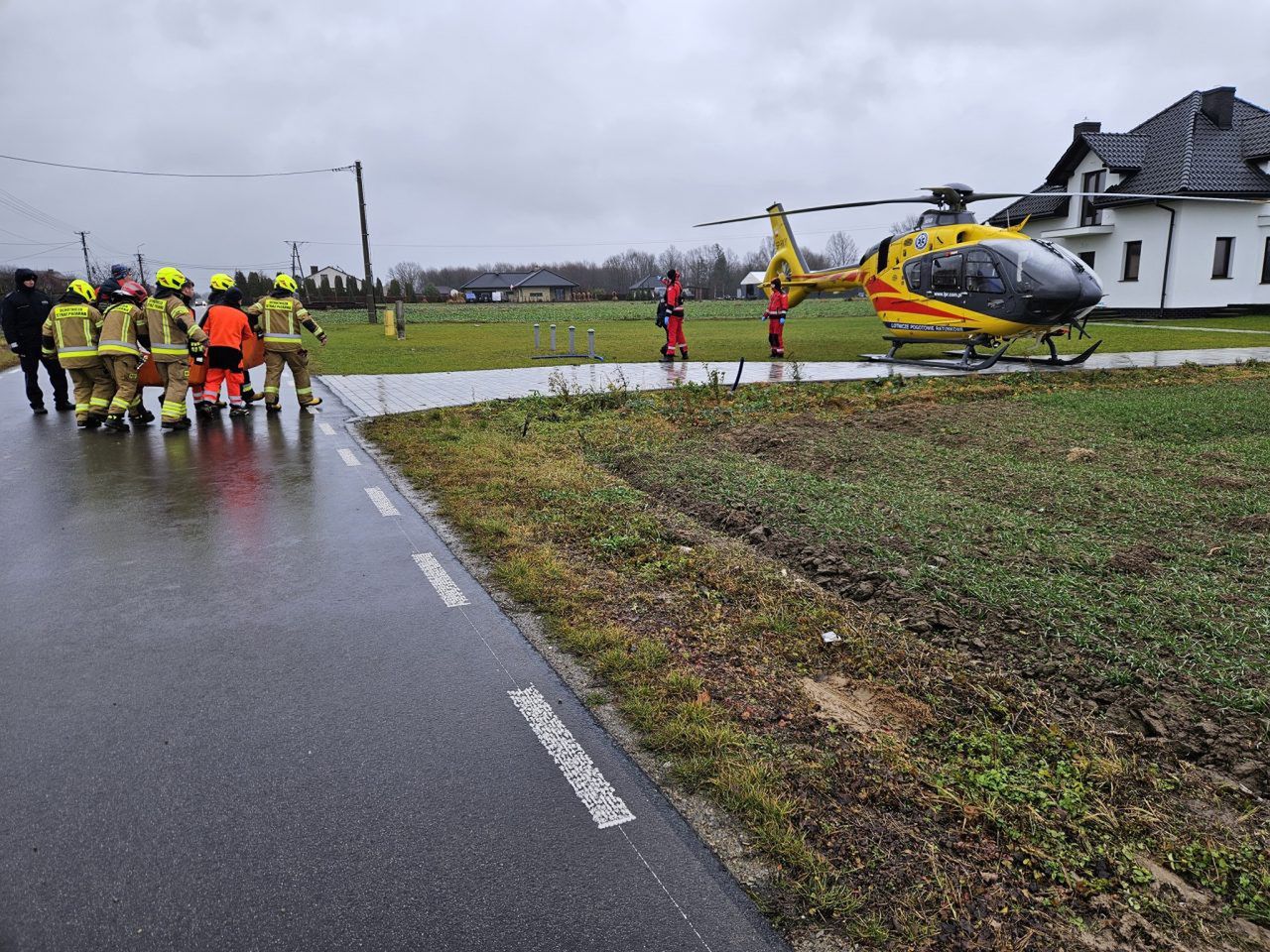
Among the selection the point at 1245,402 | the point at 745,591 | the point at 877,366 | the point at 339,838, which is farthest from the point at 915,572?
the point at 877,366

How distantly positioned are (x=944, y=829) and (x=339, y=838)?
209 cm

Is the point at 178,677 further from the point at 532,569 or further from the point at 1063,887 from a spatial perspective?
the point at 1063,887

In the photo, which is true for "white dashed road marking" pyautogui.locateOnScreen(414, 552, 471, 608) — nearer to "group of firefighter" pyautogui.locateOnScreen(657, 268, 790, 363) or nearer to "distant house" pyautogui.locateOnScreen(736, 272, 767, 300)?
"group of firefighter" pyautogui.locateOnScreen(657, 268, 790, 363)

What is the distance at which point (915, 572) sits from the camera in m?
5.02

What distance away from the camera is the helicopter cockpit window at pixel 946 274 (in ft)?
55.6

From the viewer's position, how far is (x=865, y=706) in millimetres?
3643

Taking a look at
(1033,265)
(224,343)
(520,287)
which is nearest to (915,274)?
(1033,265)

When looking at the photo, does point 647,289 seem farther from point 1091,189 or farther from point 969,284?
point 969,284

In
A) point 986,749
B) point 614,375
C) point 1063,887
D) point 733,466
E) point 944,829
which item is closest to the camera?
point 1063,887

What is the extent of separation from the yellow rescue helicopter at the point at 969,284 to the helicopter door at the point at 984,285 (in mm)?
20

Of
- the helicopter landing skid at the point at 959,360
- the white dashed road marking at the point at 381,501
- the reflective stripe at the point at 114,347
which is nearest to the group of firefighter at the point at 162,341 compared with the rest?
the reflective stripe at the point at 114,347

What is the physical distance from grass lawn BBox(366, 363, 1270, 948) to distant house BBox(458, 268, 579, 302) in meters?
126

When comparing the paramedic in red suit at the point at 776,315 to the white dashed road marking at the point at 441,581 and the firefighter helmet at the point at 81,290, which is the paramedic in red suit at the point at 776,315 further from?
the white dashed road marking at the point at 441,581

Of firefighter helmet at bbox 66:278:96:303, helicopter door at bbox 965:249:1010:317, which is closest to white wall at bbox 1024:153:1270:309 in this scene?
helicopter door at bbox 965:249:1010:317
